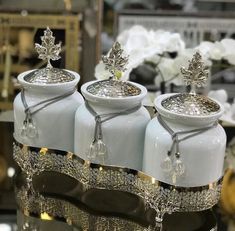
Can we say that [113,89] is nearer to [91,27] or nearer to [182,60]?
[182,60]

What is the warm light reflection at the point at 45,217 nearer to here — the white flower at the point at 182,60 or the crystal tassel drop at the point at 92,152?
the crystal tassel drop at the point at 92,152

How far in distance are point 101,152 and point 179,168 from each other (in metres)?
0.12

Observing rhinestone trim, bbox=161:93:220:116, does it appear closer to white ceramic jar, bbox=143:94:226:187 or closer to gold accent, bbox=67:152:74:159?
white ceramic jar, bbox=143:94:226:187

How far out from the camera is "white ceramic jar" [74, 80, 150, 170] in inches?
28.5

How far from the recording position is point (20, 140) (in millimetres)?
804

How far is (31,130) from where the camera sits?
2.56 feet

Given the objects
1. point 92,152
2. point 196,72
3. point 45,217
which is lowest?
point 45,217

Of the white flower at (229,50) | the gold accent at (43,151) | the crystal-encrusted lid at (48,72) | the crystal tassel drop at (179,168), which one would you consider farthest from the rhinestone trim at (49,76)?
the white flower at (229,50)

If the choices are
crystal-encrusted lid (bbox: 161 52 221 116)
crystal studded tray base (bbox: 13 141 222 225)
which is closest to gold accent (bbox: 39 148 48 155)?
crystal studded tray base (bbox: 13 141 222 225)

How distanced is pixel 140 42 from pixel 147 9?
1.93 feet

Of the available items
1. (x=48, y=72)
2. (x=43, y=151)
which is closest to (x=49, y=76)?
(x=48, y=72)

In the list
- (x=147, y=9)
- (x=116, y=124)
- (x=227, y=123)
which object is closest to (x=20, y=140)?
(x=116, y=124)

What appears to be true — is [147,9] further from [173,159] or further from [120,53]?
[173,159]

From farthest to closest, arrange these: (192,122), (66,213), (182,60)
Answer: (182,60) → (66,213) → (192,122)
